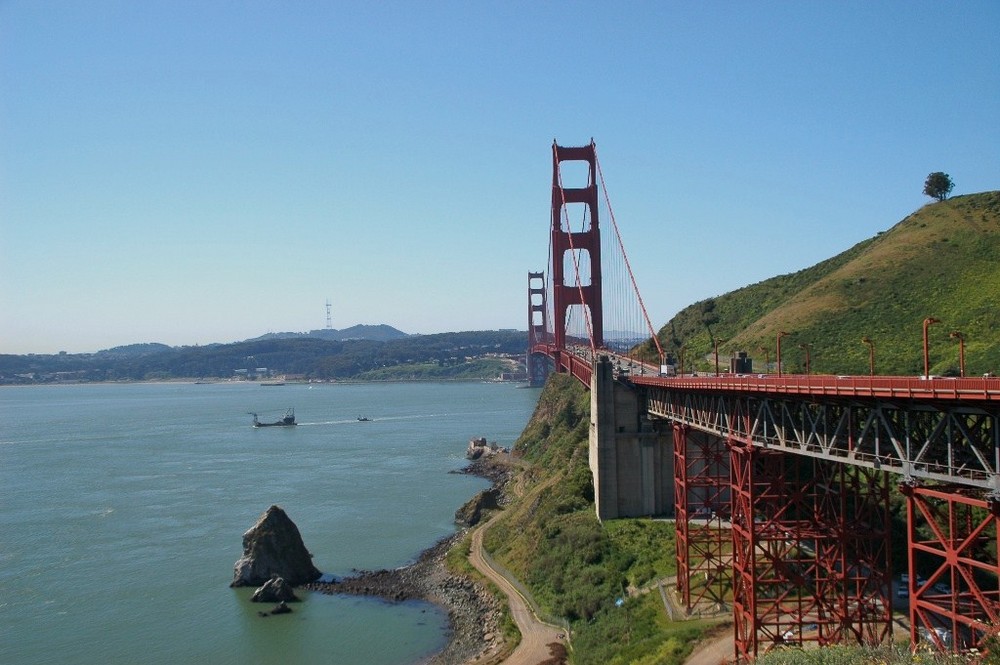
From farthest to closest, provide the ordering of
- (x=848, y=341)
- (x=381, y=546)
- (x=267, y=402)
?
(x=267, y=402), (x=848, y=341), (x=381, y=546)

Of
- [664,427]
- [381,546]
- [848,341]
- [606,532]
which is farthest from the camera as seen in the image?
[848,341]

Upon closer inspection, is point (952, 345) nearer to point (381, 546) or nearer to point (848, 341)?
point (848, 341)

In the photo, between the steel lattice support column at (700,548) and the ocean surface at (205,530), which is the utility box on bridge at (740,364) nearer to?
the steel lattice support column at (700,548)

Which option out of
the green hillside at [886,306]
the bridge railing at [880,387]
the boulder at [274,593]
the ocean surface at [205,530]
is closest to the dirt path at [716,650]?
the bridge railing at [880,387]

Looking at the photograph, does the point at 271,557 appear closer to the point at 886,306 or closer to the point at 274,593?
the point at 274,593

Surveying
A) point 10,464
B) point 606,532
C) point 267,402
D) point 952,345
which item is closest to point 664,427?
point 606,532

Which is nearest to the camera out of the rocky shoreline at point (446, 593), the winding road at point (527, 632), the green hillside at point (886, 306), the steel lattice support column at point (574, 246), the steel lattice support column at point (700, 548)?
the steel lattice support column at point (700, 548)
